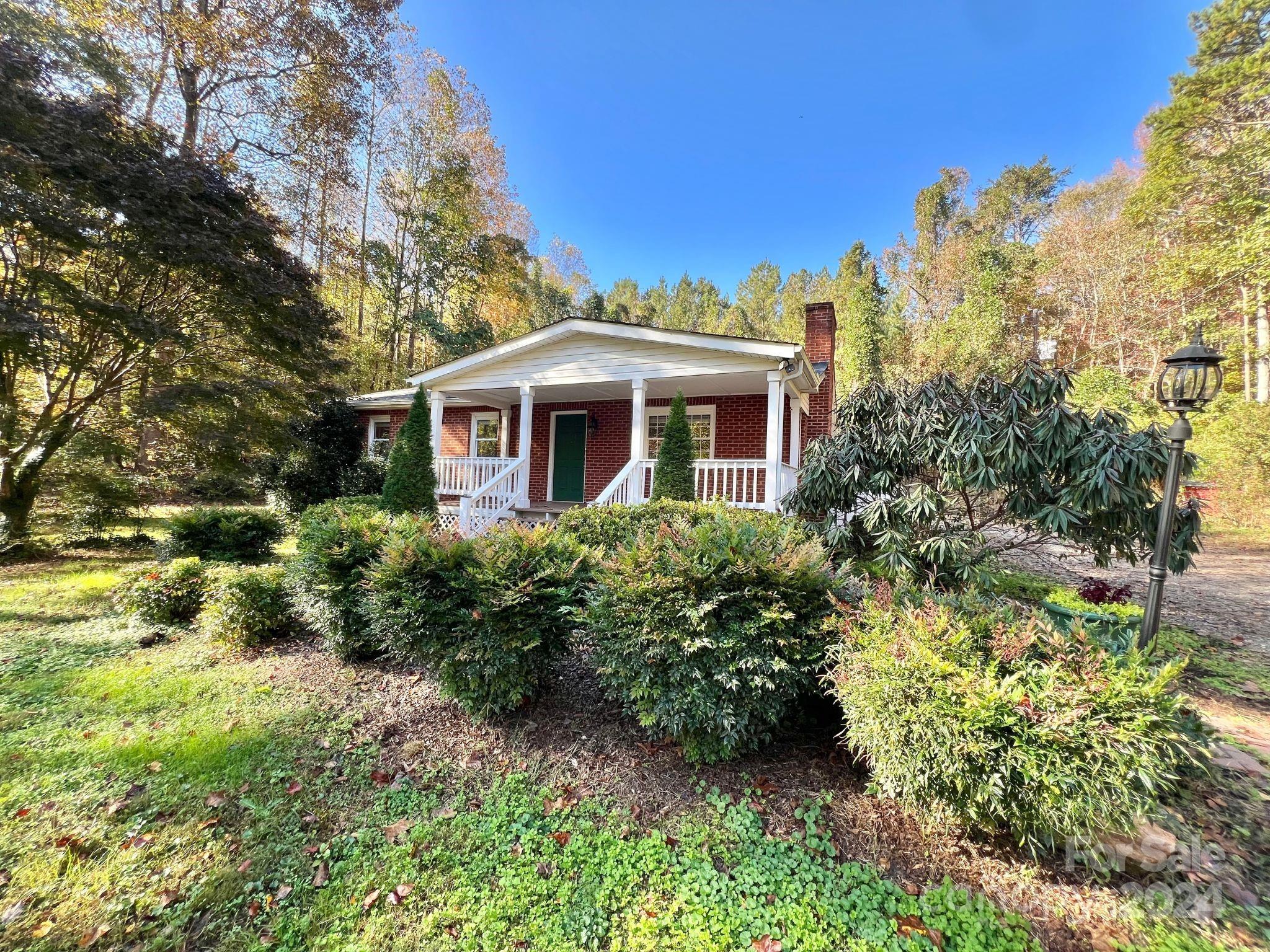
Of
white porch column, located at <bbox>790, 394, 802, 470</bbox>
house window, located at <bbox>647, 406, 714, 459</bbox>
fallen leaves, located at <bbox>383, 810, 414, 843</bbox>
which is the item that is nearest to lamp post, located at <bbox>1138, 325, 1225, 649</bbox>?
fallen leaves, located at <bbox>383, 810, 414, 843</bbox>

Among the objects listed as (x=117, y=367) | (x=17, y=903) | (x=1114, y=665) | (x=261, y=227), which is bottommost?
(x=17, y=903)

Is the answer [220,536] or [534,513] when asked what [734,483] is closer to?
[534,513]

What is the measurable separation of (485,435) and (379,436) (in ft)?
14.6

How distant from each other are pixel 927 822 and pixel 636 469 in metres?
6.78

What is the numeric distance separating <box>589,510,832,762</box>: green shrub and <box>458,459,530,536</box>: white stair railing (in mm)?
6757

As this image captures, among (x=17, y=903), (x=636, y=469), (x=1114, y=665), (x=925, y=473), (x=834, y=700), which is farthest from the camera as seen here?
(x=636, y=469)

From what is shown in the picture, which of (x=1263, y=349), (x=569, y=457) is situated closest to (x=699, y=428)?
(x=569, y=457)

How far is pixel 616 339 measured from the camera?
30.1 feet

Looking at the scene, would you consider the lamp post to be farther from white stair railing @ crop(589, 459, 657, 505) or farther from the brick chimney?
the brick chimney

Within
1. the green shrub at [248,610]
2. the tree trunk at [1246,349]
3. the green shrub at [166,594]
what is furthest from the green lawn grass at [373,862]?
the tree trunk at [1246,349]

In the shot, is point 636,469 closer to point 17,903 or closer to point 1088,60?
point 17,903

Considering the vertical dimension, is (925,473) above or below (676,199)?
below

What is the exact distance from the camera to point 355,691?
4066mm

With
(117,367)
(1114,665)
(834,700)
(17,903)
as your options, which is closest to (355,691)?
(17,903)
